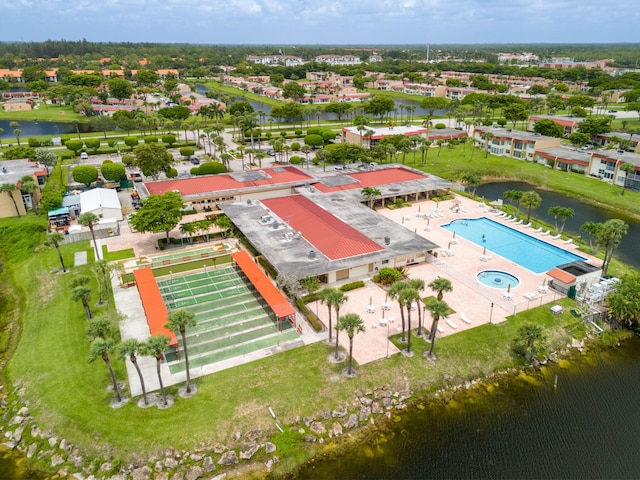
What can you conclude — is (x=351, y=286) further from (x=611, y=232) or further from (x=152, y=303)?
(x=611, y=232)

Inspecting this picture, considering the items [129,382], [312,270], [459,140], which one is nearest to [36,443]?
[129,382]

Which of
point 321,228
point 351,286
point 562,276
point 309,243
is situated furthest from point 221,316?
point 562,276

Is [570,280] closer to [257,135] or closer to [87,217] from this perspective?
[87,217]

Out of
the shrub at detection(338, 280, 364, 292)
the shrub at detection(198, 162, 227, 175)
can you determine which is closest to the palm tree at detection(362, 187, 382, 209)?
the shrub at detection(338, 280, 364, 292)

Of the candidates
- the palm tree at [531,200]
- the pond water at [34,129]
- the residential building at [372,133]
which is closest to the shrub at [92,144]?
the pond water at [34,129]

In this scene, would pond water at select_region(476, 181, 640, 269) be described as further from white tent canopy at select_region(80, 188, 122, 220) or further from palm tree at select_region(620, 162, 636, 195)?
white tent canopy at select_region(80, 188, 122, 220)

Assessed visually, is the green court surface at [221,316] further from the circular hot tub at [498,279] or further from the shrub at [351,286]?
the circular hot tub at [498,279]

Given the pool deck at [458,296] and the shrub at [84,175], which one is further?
the shrub at [84,175]
